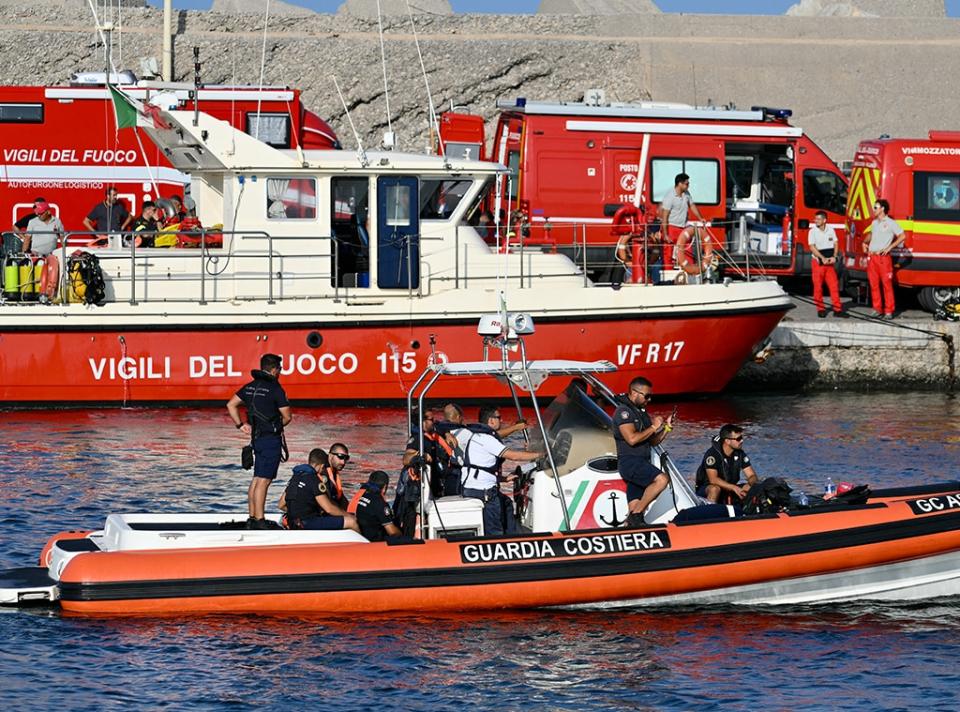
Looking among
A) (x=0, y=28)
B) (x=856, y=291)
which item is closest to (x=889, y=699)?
(x=856, y=291)

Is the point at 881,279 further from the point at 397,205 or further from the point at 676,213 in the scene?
the point at 397,205

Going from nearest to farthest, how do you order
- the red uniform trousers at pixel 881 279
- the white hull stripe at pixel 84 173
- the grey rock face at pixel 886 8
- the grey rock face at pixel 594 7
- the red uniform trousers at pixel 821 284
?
1. the red uniform trousers at pixel 881 279
2. the red uniform trousers at pixel 821 284
3. the white hull stripe at pixel 84 173
4. the grey rock face at pixel 594 7
5. the grey rock face at pixel 886 8

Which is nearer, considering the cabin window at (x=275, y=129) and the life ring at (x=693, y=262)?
the life ring at (x=693, y=262)

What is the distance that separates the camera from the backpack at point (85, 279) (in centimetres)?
1830

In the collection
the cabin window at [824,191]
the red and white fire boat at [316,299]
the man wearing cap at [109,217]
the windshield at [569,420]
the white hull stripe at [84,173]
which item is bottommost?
the windshield at [569,420]

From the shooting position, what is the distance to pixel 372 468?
15.9 meters

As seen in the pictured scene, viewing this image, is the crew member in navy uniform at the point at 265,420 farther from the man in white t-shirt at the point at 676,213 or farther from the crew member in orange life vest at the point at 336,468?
the man in white t-shirt at the point at 676,213

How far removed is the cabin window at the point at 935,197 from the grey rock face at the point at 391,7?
18457mm

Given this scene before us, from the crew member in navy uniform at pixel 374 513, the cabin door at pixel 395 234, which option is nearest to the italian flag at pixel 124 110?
the cabin door at pixel 395 234

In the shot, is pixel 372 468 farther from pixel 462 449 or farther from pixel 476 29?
pixel 476 29

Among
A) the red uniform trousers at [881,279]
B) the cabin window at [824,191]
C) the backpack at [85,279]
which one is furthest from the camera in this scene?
the cabin window at [824,191]

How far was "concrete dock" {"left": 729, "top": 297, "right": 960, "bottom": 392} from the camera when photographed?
835 inches

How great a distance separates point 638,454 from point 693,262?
869 centimetres

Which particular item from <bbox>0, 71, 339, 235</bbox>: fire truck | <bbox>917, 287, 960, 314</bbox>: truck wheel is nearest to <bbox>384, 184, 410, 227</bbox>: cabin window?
<bbox>0, 71, 339, 235</bbox>: fire truck
